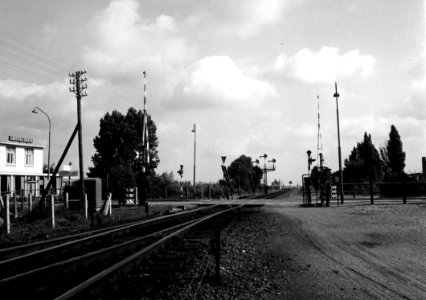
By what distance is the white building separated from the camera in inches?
1891

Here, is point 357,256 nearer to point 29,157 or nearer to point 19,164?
point 19,164

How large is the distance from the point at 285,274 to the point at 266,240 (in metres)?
4.49

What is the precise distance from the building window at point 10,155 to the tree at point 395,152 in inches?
2024

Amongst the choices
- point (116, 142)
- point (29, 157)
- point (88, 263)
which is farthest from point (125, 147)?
point (88, 263)

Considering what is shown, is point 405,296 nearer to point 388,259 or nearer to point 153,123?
point 388,259

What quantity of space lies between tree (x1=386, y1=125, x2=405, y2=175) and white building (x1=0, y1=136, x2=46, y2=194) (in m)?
48.8

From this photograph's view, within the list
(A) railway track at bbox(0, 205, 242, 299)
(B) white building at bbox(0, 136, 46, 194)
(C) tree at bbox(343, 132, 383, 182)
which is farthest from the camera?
(C) tree at bbox(343, 132, 383, 182)

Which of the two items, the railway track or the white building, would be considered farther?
the white building

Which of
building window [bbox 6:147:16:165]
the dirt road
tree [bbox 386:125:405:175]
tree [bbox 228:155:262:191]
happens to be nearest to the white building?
building window [bbox 6:147:16:165]

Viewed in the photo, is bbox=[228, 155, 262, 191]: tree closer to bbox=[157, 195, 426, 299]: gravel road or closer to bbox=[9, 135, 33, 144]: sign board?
bbox=[9, 135, 33, 144]: sign board

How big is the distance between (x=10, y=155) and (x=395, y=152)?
172 ft

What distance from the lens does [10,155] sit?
49.4 m

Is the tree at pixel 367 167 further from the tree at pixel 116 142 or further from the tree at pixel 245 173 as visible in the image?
the tree at pixel 116 142

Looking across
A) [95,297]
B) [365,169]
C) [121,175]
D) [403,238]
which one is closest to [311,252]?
[403,238]
